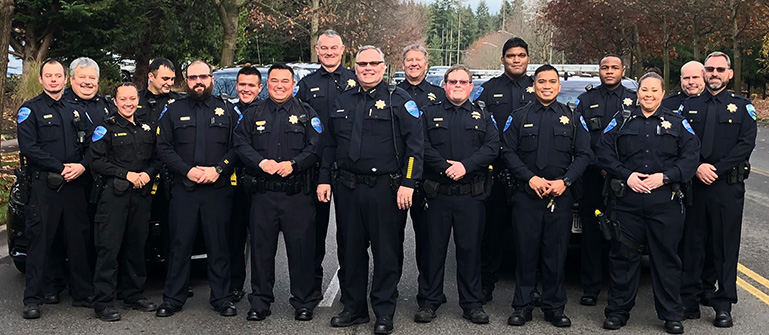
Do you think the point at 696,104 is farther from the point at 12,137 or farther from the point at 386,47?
the point at 386,47

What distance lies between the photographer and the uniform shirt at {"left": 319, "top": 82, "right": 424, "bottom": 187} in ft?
18.5

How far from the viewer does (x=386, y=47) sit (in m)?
54.2

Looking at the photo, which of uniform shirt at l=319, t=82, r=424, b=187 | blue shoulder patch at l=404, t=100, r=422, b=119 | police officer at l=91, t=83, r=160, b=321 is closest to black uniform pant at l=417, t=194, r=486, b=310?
uniform shirt at l=319, t=82, r=424, b=187

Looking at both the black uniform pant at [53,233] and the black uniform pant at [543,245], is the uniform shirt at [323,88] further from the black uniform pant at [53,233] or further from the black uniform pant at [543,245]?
the black uniform pant at [53,233]

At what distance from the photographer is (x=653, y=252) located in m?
5.68

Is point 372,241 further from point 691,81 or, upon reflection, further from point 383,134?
point 691,81

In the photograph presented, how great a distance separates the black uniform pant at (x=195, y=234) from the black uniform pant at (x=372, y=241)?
931 mm

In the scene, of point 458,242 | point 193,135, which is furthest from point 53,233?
point 458,242

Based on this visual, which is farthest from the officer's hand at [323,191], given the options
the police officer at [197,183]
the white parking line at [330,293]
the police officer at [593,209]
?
the police officer at [593,209]

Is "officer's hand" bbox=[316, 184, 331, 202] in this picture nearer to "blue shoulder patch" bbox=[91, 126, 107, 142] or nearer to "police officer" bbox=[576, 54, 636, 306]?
"blue shoulder patch" bbox=[91, 126, 107, 142]

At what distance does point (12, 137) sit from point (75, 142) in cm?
1185

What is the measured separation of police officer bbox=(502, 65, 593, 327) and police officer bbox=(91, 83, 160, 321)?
2749 mm

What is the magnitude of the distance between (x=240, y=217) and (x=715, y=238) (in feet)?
12.0

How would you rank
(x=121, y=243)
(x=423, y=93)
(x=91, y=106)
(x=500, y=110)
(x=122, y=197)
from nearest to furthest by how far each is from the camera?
(x=122, y=197)
(x=121, y=243)
(x=91, y=106)
(x=500, y=110)
(x=423, y=93)
